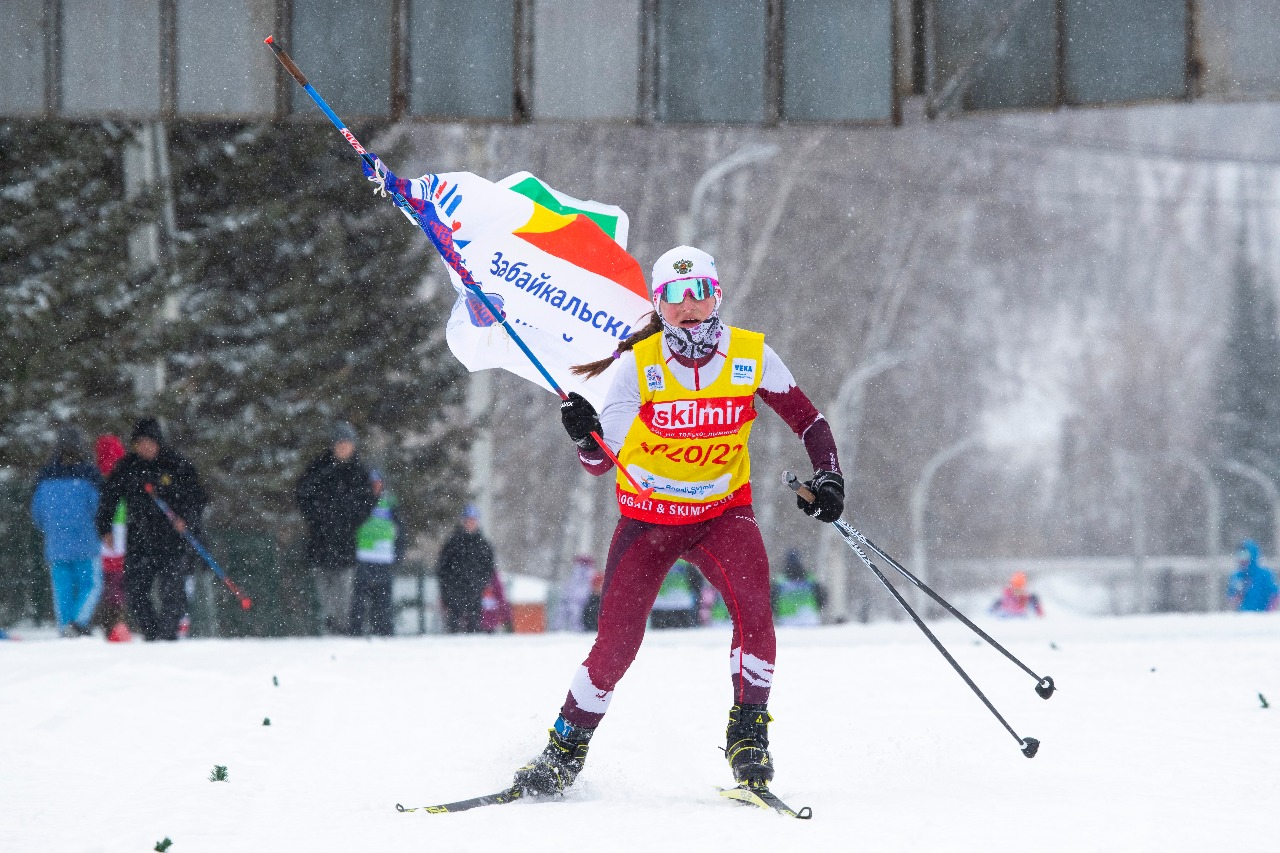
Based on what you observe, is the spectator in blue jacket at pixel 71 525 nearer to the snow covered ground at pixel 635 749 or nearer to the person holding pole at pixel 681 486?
the snow covered ground at pixel 635 749

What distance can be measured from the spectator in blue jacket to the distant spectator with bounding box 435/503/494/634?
11.1 feet

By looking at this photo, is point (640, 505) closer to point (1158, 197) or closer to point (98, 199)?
point (98, 199)

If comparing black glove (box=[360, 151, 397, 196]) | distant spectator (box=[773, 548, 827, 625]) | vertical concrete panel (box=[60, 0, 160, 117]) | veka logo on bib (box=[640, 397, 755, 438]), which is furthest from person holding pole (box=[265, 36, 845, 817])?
distant spectator (box=[773, 548, 827, 625])

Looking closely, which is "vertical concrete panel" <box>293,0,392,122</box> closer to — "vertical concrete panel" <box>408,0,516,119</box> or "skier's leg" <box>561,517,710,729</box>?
"vertical concrete panel" <box>408,0,516,119</box>

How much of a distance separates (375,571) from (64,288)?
430 cm

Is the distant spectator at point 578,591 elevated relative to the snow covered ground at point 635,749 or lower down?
lower down

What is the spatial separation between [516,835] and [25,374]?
11077 millimetres

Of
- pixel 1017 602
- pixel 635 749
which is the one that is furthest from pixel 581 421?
pixel 1017 602

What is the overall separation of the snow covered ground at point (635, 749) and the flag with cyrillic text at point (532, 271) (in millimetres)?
1728

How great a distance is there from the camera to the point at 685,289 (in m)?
6.07

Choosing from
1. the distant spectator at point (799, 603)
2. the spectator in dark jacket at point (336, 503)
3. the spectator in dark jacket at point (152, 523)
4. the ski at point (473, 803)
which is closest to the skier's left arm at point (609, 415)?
the ski at point (473, 803)

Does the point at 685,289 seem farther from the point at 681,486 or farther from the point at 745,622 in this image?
the point at 745,622

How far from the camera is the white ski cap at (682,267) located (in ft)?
20.0

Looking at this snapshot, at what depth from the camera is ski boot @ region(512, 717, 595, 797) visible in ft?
19.6
